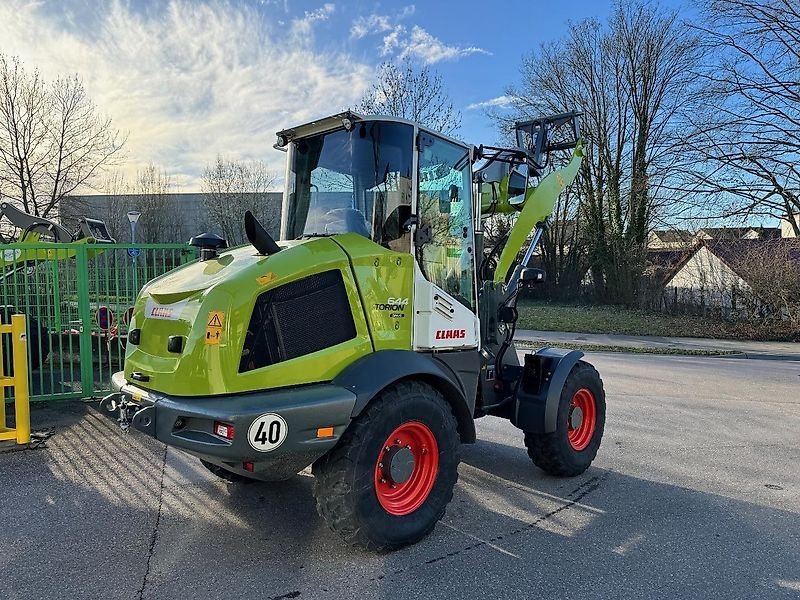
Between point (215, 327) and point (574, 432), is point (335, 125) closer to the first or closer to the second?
point (215, 327)

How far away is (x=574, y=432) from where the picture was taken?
516 cm

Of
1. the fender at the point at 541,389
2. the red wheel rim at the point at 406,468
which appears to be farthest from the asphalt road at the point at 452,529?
the fender at the point at 541,389

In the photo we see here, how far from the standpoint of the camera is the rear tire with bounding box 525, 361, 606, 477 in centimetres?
478

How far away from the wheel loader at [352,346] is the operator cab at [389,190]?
0.01 metres

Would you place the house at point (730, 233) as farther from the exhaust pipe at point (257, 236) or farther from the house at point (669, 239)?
the exhaust pipe at point (257, 236)

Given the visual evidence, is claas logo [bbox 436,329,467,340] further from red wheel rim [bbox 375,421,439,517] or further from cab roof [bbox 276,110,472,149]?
cab roof [bbox 276,110,472,149]

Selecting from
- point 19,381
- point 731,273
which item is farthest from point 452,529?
point 731,273

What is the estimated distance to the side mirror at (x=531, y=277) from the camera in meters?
4.96

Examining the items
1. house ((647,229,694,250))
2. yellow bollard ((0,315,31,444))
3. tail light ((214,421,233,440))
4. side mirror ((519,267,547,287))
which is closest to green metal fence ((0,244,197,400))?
yellow bollard ((0,315,31,444))

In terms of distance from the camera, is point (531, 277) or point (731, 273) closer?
point (531, 277)

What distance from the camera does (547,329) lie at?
1859cm

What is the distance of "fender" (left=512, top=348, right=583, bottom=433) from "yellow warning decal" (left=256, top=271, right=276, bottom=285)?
2.42 metres

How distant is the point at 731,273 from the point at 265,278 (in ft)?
59.7

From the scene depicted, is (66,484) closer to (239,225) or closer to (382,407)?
(382,407)
